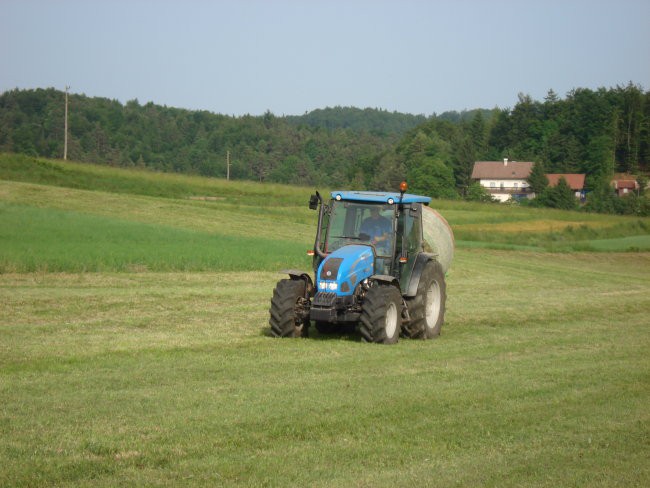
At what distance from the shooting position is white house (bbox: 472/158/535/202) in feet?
374

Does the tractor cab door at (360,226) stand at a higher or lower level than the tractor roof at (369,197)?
lower

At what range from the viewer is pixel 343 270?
13.6 metres

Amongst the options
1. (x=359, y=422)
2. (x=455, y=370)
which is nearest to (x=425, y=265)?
(x=455, y=370)

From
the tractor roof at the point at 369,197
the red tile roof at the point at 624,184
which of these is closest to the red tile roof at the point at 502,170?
the red tile roof at the point at 624,184

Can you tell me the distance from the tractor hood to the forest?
82323mm

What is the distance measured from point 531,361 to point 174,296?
9.22m

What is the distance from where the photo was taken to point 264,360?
11945 millimetres

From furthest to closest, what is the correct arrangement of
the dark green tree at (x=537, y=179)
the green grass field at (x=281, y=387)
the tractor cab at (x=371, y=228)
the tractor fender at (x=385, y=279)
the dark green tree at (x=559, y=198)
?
the dark green tree at (x=537, y=179)
the dark green tree at (x=559, y=198)
the tractor cab at (x=371, y=228)
the tractor fender at (x=385, y=279)
the green grass field at (x=281, y=387)

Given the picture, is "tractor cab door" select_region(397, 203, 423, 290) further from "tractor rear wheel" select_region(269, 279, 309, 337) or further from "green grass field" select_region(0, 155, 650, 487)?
"tractor rear wheel" select_region(269, 279, 309, 337)

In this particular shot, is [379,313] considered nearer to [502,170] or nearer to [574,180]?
[574,180]

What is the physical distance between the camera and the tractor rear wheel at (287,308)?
13.9 m

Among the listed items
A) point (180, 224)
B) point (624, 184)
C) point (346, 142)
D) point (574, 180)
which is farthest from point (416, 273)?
point (346, 142)

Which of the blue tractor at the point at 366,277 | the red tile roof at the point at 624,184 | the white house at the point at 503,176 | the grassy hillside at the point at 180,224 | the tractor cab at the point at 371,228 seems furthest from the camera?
the white house at the point at 503,176

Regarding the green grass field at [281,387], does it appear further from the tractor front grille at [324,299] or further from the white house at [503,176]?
the white house at [503,176]
